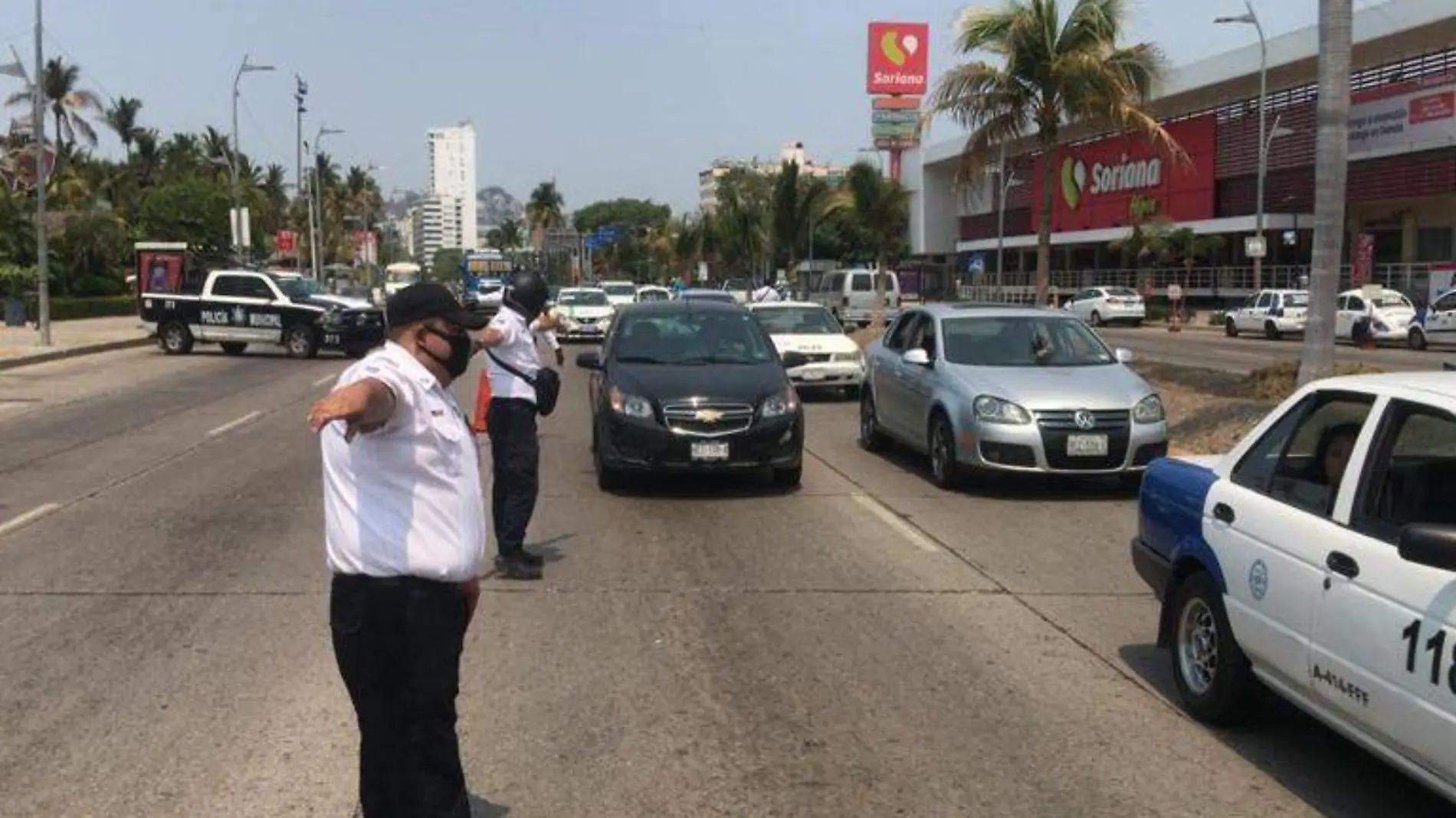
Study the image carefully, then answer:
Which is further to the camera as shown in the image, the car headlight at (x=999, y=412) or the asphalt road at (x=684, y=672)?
the car headlight at (x=999, y=412)

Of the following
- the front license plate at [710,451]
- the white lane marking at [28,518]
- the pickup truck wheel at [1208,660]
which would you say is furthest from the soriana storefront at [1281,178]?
the pickup truck wheel at [1208,660]

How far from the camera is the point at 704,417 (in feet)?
33.3

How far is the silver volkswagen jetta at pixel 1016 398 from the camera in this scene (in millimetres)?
10344

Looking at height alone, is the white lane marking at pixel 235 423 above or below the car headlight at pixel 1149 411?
Result: below

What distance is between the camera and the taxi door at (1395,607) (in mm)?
3693

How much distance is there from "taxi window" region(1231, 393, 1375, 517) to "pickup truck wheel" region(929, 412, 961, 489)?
578 cm

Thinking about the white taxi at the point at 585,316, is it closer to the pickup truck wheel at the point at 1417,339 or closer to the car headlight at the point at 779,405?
the pickup truck wheel at the point at 1417,339

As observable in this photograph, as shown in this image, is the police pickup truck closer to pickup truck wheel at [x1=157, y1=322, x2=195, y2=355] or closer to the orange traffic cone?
pickup truck wheel at [x1=157, y1=322, x2=195, y2=355]

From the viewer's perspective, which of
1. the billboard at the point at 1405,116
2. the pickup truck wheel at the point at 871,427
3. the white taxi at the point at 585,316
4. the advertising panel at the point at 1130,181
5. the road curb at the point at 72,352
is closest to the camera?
the pickup truck wheel at the point at 871,427

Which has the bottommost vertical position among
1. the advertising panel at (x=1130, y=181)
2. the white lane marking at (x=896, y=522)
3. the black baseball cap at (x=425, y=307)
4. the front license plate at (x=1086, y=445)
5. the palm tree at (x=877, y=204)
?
the white lane marking at (x=896, y=522)

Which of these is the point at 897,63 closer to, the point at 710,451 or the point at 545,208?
the point at 710,451

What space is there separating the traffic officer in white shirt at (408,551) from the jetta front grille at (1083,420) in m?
7.49

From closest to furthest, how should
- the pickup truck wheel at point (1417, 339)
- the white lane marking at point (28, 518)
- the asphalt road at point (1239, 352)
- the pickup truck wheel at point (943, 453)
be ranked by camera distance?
the white lane marking at point (28, 518) → the pickup truck wheel at point (943, 453) → the asphalt road at point (1239, 352) → the pickup truck wheel at point (1417, 339)

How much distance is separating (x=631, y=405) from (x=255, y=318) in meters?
20.4
